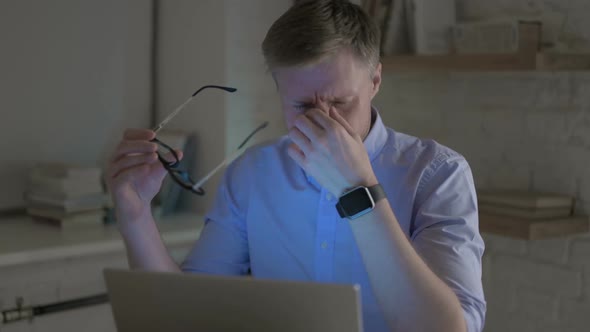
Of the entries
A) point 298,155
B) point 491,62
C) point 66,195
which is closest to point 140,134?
point 298,155

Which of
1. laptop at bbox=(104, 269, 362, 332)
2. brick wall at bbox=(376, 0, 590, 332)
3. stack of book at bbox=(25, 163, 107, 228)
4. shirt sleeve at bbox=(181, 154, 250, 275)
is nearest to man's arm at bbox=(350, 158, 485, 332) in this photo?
laptop at bbox=(104, 269, 362, 332)

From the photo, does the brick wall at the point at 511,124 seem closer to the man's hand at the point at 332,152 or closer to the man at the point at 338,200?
the man at the point at 338,200

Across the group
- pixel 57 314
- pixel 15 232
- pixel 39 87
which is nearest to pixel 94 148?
pixel 39 87

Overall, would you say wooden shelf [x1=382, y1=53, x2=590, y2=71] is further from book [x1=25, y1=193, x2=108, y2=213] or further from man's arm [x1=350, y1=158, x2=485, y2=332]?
book [x1=25, y1=193, x2=108, y2=213]

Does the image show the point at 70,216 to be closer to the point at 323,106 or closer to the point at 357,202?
the point at 323,106

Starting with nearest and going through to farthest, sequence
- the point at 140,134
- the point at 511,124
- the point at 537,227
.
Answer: the point at 140,134 < the point at 537,227 < the point at 511,124

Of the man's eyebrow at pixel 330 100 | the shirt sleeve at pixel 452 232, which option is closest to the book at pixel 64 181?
the man's eyebrow at pixel 330 100

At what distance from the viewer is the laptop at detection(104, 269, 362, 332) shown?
107 cm

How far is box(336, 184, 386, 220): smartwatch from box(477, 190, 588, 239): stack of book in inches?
42.4

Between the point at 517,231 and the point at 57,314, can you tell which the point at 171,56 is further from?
the point at 517,231

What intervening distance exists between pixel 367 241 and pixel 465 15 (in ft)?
5.10

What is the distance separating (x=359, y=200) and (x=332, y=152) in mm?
95

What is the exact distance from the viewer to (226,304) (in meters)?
1.14

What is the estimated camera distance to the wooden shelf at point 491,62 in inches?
86.0
